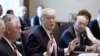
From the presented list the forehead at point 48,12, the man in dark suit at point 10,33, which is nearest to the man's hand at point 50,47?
the forehead at point 48,12

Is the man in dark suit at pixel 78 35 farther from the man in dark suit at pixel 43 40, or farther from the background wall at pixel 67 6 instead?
→ the background wall at pixel 67 6

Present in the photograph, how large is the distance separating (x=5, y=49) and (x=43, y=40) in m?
0.72

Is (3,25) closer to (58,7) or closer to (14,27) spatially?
(14,27)

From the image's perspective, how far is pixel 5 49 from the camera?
232cm

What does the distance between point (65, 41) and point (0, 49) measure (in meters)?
1.54

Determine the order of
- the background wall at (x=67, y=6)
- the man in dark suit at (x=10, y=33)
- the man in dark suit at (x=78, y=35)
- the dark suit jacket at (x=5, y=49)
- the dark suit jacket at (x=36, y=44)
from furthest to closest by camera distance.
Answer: the background wall at (x=67, y=6) < the man in dark suit at (x=78, y=35) < the dark suit jacket at (x=36, y=44) < the man in dark suit at (x=10, y=33) < the dark suit jacket at (x=5, y=49)

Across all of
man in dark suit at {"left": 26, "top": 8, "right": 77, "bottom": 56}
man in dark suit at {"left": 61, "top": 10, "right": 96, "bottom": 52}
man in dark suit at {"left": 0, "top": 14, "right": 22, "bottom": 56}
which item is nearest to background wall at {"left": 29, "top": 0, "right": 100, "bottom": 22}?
man in dark suit at {"left": 61, "top": 10, "right": 96, "bottom": 52}

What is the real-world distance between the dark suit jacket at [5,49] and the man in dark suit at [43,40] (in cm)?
52

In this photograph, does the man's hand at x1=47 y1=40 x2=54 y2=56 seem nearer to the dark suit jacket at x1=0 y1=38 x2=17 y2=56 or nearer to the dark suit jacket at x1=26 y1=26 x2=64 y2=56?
the dark suit jacket at x1=26 y1=26 x2=64 y2=56

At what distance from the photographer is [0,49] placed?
2.28 metres

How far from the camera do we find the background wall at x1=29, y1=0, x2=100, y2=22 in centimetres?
744

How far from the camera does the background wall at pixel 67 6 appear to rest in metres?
7.44

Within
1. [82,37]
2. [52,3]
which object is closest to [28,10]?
[52,3]

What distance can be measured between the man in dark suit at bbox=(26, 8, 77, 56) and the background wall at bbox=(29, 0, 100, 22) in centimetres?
449
